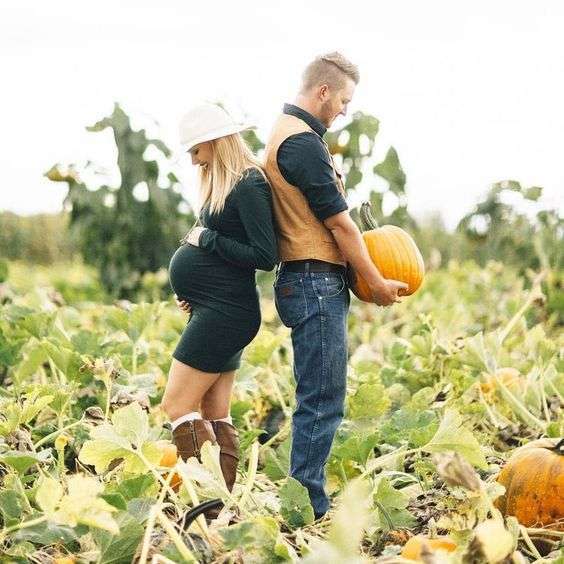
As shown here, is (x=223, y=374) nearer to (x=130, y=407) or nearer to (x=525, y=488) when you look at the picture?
(x=130, y=407)

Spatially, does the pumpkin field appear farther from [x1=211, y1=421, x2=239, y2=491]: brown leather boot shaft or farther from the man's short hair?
the man's short hair

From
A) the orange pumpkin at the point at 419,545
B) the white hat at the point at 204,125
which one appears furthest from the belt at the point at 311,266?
the orange pumpkin at the point at 419,545

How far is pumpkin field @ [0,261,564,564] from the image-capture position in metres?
2.16

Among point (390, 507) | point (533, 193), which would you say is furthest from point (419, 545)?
point (533, 193)

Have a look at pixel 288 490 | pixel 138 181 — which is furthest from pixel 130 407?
pixel 138 181

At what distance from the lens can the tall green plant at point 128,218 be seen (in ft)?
25.7

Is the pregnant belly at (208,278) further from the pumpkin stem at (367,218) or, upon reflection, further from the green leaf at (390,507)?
the green leaf at (390,507)

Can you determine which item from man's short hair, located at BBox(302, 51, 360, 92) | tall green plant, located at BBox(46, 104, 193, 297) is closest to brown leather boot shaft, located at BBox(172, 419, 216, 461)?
man's short hair, located at BBox(302, 51, 360, 92)

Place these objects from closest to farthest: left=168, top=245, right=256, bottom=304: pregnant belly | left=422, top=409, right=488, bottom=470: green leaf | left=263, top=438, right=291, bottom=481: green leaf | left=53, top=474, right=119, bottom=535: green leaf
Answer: left=53, top=474, right=119, bottom=535: green leaf → left=422, top=409, right=488, bottom=470: green leaf → left=168, top=245, right=256, bottom=304: pregnant belly → left=263, top=438, right=291, bottom=481: green leaf

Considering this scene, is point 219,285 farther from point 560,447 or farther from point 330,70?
point 560,447

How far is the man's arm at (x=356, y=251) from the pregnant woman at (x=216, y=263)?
0.62ft

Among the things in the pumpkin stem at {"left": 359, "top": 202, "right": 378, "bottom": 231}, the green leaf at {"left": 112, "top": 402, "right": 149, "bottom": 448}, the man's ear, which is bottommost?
the green leaf at {"left": 112, "top": 402, "right": 149, "bottom": 448}

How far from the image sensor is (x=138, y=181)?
7918mm

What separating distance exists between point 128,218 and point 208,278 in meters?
5.20
